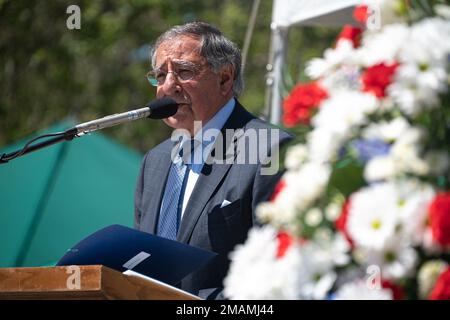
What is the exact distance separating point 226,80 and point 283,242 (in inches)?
86.0

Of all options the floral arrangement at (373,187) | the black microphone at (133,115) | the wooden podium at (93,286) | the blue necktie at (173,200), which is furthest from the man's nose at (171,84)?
the floral arrangement at (373,187)

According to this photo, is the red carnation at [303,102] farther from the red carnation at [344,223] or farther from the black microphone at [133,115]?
the black microphone at [133,115]

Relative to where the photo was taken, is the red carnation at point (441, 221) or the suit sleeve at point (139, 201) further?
the suit sleeve at point (139, 201)

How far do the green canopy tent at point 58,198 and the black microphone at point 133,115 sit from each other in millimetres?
3074

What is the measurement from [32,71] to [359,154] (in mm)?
11931

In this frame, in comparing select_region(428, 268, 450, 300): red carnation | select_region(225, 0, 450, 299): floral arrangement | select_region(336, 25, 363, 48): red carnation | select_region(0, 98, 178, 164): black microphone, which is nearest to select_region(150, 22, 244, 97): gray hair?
select_region(0, 98, 178, 164): black microphone

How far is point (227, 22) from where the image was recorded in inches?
542

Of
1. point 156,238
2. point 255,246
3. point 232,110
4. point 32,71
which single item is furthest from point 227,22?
point 255,246

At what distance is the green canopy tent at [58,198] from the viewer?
6.23m

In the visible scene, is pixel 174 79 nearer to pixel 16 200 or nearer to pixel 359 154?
pixel 359 154

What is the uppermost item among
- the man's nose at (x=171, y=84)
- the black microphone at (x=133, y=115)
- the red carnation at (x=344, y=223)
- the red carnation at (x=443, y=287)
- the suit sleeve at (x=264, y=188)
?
the man's nose at (x=171, y=84)

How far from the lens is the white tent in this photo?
4.80 meters

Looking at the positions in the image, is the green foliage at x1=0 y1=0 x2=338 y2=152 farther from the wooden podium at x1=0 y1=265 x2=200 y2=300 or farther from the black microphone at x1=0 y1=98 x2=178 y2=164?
the wooden podium at x1=0 y1=265 x2=200 y2=300

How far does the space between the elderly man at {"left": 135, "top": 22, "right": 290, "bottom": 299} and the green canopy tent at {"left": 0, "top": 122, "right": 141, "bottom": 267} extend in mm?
2429
